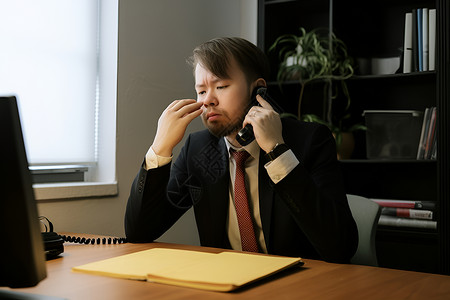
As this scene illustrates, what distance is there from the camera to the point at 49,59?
222 cm

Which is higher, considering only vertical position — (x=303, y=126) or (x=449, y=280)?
(x=303, y=126)

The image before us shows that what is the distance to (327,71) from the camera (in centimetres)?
284

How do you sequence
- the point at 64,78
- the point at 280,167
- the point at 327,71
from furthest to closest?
the point at 327,71
the point at 64,78
the point at 280,167

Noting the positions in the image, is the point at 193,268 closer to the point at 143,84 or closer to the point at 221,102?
the point at 221,102

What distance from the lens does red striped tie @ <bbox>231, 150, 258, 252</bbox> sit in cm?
162

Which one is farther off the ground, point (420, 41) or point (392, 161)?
point (420, 41)

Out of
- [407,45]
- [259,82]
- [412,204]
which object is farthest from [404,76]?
[259,82]

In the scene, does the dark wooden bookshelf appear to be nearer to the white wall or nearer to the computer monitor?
the white wall

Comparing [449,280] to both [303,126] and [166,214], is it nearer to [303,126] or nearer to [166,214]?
[303,126]

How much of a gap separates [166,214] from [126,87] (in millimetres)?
990

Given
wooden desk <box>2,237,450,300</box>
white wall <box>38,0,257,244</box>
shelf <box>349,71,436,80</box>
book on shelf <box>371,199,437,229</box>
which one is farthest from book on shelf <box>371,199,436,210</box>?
wooden desk <box>2,237,450,300</box>

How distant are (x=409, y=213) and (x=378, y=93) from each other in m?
0.80

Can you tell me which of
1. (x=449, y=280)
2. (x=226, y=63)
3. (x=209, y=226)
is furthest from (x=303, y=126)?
(x=449, y=280)

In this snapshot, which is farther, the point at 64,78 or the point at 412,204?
the point at 412,204
